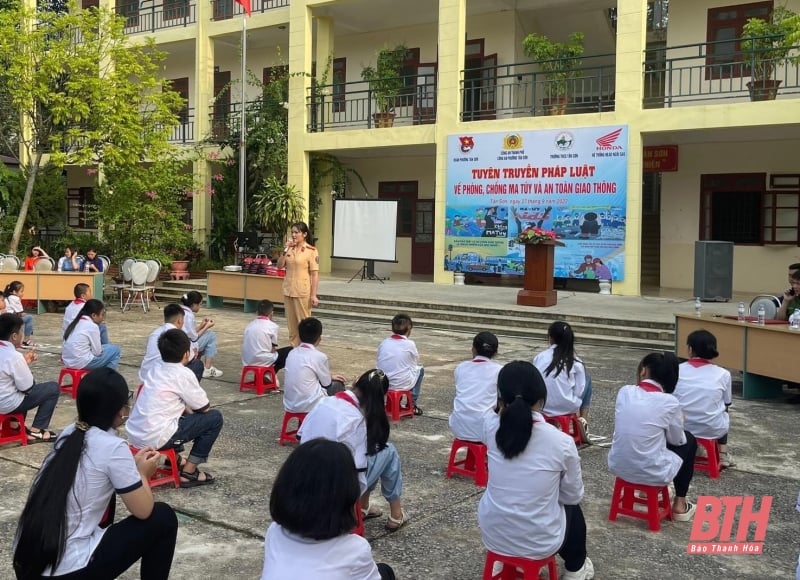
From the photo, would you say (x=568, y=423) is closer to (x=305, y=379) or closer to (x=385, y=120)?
(x=305, y=379)

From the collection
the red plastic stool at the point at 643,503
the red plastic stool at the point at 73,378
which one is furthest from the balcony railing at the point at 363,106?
the red plastic stool at the point at 643,503

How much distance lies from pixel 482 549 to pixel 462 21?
47.4ft

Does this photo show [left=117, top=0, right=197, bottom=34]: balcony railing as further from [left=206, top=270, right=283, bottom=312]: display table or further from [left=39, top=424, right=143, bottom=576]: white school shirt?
[left=39, top=424, right=143, bottom=576]: white school shirt

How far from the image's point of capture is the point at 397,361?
21.4 ft

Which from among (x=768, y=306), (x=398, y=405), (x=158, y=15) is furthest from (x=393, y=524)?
(x=158, y=15)

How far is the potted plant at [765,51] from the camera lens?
1359cm

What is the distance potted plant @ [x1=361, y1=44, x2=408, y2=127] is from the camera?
18.2m

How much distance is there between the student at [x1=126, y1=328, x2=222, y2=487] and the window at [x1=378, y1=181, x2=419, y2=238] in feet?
51.1

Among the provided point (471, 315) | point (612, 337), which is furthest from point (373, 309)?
point (612, 337)

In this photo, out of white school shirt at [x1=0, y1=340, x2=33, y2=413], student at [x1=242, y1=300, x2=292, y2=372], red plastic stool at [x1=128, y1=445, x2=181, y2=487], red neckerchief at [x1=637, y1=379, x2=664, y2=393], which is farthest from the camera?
student at [x1=242, y1=300, x2=292, y2=372]

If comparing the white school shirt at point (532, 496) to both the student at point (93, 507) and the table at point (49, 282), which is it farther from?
the table at point (49, 282)

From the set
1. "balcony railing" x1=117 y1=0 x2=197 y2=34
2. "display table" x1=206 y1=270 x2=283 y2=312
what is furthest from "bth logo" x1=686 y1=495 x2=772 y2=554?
"balcony railing" x1=117 y1=0 x2=197 y2=34

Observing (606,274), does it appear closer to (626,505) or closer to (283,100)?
(283,100)

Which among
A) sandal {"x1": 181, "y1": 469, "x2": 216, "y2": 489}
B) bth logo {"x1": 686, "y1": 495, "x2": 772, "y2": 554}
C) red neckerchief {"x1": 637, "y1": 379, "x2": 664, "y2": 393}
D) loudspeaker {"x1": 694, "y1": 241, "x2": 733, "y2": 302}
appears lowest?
bth logo {"x1": 686, "y1": 495, "x2": 772, "y2": 554}
